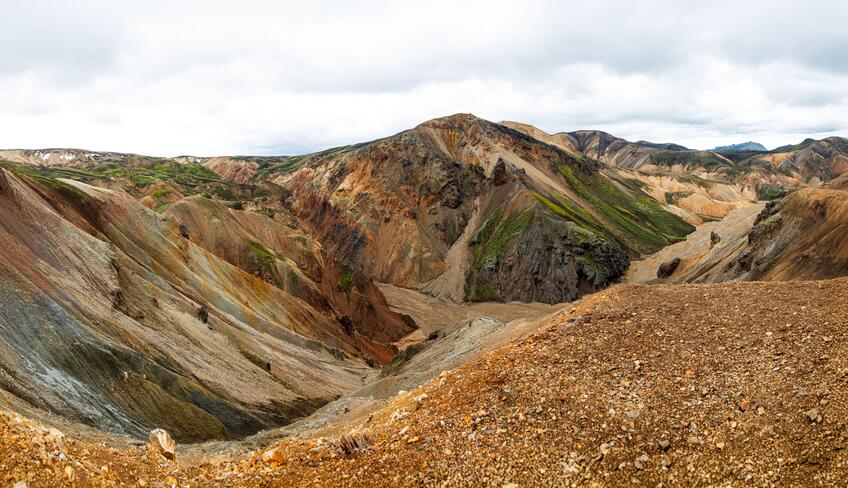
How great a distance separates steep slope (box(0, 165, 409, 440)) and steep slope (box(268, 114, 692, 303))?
4791 centimetres

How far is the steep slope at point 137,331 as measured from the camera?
20969 mm

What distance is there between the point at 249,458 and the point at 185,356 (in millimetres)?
19381

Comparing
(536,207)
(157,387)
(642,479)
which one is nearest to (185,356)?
(157,387)

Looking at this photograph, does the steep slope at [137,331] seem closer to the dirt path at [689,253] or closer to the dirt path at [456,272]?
the dirt path at [456,272]

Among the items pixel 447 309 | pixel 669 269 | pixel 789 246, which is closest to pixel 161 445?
pixel 789 246

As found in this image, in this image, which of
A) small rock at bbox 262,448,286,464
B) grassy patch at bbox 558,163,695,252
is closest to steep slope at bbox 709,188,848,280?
grassy patch at bbox 558,163,695,252

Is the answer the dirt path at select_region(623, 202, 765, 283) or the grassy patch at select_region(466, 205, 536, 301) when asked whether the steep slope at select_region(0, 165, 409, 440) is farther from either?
the dirt path at select_region(623, 202, 765, 283)

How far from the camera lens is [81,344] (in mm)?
22500

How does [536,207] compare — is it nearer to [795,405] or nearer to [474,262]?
[474,262]

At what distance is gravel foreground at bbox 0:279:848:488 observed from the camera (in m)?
10.2

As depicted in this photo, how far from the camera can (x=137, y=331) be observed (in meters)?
28.0

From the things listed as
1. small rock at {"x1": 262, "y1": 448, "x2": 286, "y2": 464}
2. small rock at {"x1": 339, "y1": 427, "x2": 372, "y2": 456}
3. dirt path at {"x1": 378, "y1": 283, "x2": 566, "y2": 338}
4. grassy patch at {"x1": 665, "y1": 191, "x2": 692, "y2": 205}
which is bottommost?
dirt path at {"x1": 378, "y1": 283, "x2": 566, "y2": 338}

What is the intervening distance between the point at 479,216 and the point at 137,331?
292ft

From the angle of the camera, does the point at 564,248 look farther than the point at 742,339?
Yes
